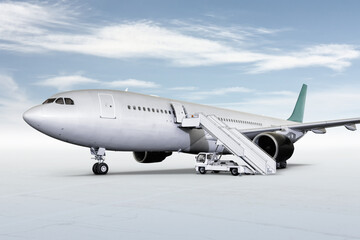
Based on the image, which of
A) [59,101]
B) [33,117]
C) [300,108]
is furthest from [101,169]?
[300,108]

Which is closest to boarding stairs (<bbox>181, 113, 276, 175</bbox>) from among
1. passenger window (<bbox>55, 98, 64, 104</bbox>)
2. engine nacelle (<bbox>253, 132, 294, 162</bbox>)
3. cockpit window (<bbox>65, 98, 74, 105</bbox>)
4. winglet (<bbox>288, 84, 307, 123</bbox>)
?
engine nacelle (<bbox>253, 132, 294, 162</bbox>)

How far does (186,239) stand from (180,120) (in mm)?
12454

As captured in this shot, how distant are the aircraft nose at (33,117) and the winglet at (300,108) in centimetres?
2334

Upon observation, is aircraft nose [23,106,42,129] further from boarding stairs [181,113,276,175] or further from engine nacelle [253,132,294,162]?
engine nacelle [253,132,294,162]

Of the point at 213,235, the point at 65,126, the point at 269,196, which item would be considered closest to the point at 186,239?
the point at 213,235

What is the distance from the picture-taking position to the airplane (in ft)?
43.5

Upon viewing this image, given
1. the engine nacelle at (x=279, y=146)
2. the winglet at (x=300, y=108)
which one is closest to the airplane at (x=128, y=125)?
the engine nacelle at (x=279, y=146)

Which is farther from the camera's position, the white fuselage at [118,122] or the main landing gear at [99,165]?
the main landing gear at [99,165]

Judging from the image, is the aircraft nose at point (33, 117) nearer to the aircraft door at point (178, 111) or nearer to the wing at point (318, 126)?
the aircraft door at point (178, 111)

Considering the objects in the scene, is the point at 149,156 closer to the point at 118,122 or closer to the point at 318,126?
the point at 118,122

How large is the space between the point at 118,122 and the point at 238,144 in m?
4.70

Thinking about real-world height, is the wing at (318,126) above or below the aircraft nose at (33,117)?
below

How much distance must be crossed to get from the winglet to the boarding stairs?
1653 cm

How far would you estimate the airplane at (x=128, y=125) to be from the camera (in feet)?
43.5
